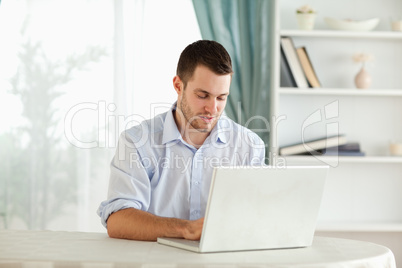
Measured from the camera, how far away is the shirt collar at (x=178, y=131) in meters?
2.12

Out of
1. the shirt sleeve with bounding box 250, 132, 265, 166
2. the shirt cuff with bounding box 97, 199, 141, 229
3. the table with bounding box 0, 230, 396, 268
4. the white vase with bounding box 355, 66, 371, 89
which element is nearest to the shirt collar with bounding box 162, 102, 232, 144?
the shirt sleeve with bounding box 250, 132, 265, 166

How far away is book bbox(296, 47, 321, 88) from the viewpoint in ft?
10.9

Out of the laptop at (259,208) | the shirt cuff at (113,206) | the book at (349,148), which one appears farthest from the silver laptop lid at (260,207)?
the book at (349,148)

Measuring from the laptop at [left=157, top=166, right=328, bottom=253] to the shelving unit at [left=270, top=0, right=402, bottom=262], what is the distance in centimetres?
182

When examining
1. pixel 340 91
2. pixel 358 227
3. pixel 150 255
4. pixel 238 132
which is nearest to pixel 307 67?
pixel 340 91

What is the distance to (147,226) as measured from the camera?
5.70 ft

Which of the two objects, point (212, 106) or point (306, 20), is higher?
point (306, 20)

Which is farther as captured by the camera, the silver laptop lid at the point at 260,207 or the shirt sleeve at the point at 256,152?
the shirt sleeve at the point at 256,152

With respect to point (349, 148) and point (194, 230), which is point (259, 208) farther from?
point (349, 148)

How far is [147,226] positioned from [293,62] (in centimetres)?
186

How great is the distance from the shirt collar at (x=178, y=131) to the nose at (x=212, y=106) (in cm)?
12

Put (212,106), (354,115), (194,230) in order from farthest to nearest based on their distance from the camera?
1. (354,115)
2. (212,106)
3. (194,230)

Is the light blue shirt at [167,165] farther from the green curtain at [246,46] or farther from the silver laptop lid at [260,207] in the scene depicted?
the green curtain at [246,46]

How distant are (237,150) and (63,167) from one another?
5.37 feet
